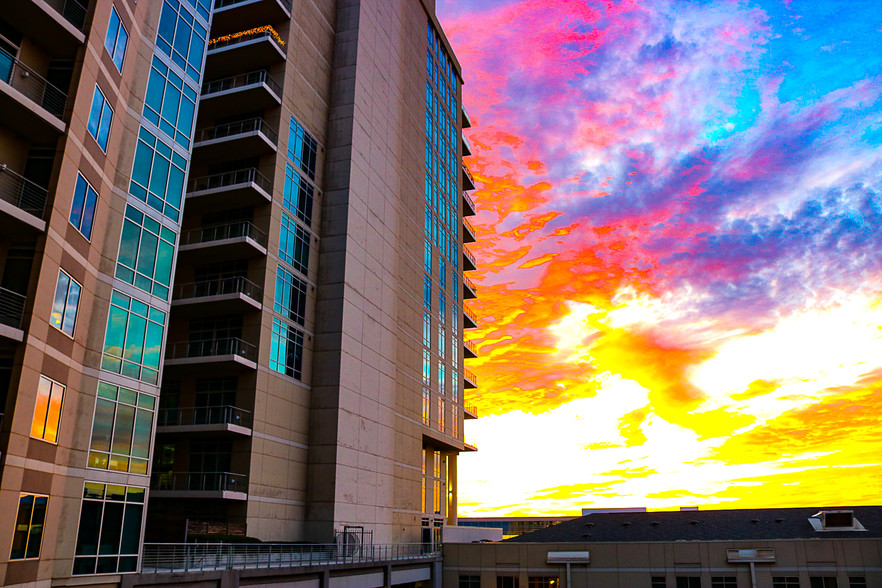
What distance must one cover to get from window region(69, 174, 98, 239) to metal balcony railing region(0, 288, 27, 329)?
3.27 m

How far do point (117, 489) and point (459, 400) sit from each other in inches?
1921

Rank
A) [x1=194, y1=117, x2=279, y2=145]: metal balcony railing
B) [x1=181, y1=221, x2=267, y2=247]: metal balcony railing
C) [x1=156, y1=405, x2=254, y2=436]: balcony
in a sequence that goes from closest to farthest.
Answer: [x1=156, y1=405, x2=254, y2=436]: balcony
[x1=181, y1=221, x2=267, y2=247]: metal balcony railing
[x1=194, y1=117, x2=279, y2=145]: metal balcony railing

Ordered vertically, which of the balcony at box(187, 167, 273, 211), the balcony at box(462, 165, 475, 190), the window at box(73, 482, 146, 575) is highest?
the balcony at box(462, 165, 475, 190)

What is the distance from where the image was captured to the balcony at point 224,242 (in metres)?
39.8

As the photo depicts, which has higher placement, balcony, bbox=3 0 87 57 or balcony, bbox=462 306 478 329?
balcony, bbox=462 306 478 329

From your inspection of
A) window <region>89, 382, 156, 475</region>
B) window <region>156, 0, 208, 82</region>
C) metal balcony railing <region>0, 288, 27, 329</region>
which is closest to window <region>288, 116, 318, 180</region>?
window <region>156, 0, 208, 82</region>

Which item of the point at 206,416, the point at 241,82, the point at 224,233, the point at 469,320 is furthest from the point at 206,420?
the point at 469,320

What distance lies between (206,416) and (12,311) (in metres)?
20.2

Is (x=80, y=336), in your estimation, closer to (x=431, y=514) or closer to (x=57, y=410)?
(x=57, y=410)

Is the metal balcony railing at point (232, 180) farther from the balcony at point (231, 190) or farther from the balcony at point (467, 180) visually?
the balcony at point (467, 180)

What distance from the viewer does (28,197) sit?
2159 centimetres

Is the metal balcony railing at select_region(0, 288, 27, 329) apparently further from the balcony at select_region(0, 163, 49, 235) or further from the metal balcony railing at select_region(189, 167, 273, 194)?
the metal balcony railing at select_region(189, 167, 273, 194)

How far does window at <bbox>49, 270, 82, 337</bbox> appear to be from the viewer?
21.5 m

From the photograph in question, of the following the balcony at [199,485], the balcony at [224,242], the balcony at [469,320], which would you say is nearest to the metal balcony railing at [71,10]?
the balcony at [224,242]
